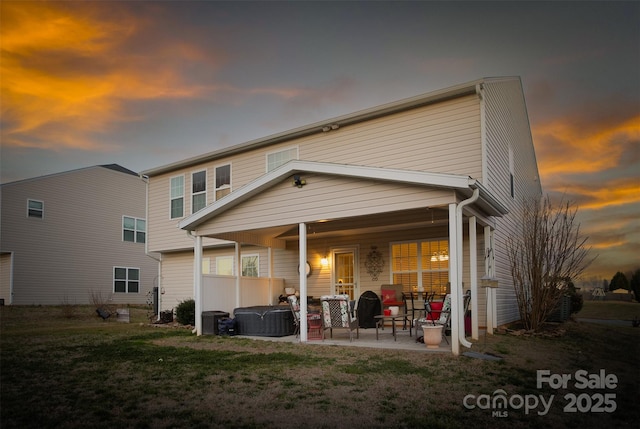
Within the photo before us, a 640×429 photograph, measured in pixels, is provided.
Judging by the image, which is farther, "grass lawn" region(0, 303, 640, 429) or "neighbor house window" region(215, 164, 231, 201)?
"neighbor house window" region(215, 164, 231, 201)

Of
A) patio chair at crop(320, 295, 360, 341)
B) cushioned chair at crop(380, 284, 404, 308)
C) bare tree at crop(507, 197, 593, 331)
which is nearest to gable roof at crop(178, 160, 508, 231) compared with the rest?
bare tree at crop(507, 197, 593, 331)

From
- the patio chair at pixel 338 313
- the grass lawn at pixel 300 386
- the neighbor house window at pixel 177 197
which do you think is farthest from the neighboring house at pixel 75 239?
the patio chair at pixel 338 313

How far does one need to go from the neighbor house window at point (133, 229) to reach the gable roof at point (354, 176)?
15247 mm

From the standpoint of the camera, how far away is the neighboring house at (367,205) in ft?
30.5

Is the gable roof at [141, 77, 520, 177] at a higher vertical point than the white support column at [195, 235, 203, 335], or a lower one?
higher

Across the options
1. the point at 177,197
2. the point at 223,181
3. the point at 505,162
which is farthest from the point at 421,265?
the point at 177,197

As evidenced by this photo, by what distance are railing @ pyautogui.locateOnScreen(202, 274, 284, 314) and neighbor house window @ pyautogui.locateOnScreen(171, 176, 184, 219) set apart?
4.50m

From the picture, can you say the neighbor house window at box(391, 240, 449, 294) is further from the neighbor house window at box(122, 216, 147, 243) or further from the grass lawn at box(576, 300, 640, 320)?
the neighbor house window at box(122, 216, 147, 243)

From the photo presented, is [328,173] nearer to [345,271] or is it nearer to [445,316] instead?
[445,316]

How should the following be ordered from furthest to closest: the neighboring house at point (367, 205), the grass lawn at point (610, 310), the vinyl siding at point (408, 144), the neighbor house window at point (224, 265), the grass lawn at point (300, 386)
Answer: the grass lawn at point (610, 310)
the neighbor house window at point (224, 265)
the vinyl siding at point (408, 144)
the neighboring house at point (367, 205)
the grass lawn at point (300, 386)

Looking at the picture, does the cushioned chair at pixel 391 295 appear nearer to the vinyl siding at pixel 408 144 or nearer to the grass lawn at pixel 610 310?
the vinyl siding at pixel 408 144

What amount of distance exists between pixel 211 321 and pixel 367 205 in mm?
5154

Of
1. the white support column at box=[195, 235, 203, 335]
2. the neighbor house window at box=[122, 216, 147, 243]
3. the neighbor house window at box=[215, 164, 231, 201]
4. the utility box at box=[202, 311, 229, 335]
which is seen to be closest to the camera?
the utility box at box=[202, 311, 229, 335]

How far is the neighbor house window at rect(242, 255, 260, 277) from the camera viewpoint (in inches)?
631
